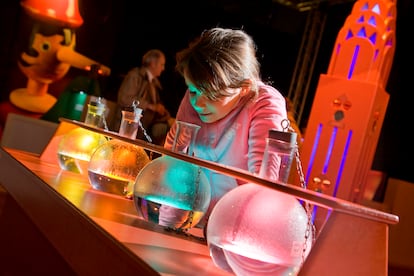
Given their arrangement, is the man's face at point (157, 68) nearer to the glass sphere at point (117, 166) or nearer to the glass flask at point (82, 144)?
the glass flask at point (82, 144)

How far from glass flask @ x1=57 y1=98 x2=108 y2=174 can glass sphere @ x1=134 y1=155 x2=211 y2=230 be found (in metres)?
A: 0.46

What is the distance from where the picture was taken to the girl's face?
1068 mm

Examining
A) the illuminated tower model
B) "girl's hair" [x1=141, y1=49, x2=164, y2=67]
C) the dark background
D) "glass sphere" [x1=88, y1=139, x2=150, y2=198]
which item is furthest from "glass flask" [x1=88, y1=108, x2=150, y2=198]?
the dark background

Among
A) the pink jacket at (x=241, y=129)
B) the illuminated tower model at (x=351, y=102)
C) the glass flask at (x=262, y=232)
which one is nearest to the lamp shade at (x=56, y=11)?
the illuminated tower model at (x=351, y=102)

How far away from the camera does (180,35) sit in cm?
552

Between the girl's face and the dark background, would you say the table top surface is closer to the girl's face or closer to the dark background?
the girl's face

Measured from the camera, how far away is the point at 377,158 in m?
5.77

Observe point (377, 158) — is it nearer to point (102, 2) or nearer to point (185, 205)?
point (102, 2)

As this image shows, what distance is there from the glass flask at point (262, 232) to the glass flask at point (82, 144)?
0.68 m

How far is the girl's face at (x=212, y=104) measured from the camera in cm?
107

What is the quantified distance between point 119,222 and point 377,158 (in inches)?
210

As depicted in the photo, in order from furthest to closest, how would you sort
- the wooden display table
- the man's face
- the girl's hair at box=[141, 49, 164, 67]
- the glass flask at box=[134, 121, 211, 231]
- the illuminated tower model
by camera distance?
the girl's hair at box=[141, 49, 164, 67], the man's face, the illuminated tower model, the glass flask at box=[134, 121, 211, 231], the wooden display table

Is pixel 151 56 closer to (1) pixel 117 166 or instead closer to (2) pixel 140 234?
(1) pixel 117 166

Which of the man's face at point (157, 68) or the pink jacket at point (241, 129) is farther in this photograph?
the man's face at point (157, 68)
